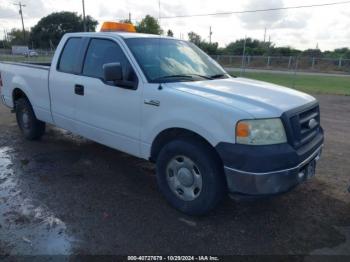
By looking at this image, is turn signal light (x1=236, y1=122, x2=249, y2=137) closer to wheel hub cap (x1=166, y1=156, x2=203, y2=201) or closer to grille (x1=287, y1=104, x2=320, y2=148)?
grille (x1=287, y1=104, x2=320, y2=148)

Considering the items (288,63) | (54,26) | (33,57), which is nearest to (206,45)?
(288,63)

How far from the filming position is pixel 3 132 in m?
7.12

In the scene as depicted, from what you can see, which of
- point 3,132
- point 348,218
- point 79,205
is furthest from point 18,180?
point 348,218

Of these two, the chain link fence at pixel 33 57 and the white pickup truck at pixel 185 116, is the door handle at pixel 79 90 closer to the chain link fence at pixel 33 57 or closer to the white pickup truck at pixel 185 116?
the white pickup truck at pixel 185 116

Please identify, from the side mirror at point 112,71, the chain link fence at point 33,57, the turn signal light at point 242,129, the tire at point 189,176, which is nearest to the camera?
the turn signal light at point 242,129

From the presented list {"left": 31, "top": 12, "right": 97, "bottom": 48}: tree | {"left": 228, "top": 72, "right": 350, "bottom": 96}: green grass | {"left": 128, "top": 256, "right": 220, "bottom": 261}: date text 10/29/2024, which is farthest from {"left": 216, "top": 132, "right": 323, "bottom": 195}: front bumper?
{"left": 31, "top": 12, "right": 97, "bottom": 48}: tree

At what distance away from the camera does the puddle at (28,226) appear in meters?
3.10

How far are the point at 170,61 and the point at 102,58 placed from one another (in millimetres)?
920

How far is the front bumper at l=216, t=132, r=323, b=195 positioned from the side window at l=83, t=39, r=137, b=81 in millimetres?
1521

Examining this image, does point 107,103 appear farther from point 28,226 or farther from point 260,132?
point 260,132

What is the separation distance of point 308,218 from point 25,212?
3.01 metres

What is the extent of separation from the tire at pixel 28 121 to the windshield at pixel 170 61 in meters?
2.79

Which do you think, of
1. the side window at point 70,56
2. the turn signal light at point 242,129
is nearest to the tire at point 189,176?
the turn signal light at point 242,129

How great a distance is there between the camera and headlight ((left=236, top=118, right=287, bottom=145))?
122 inches
